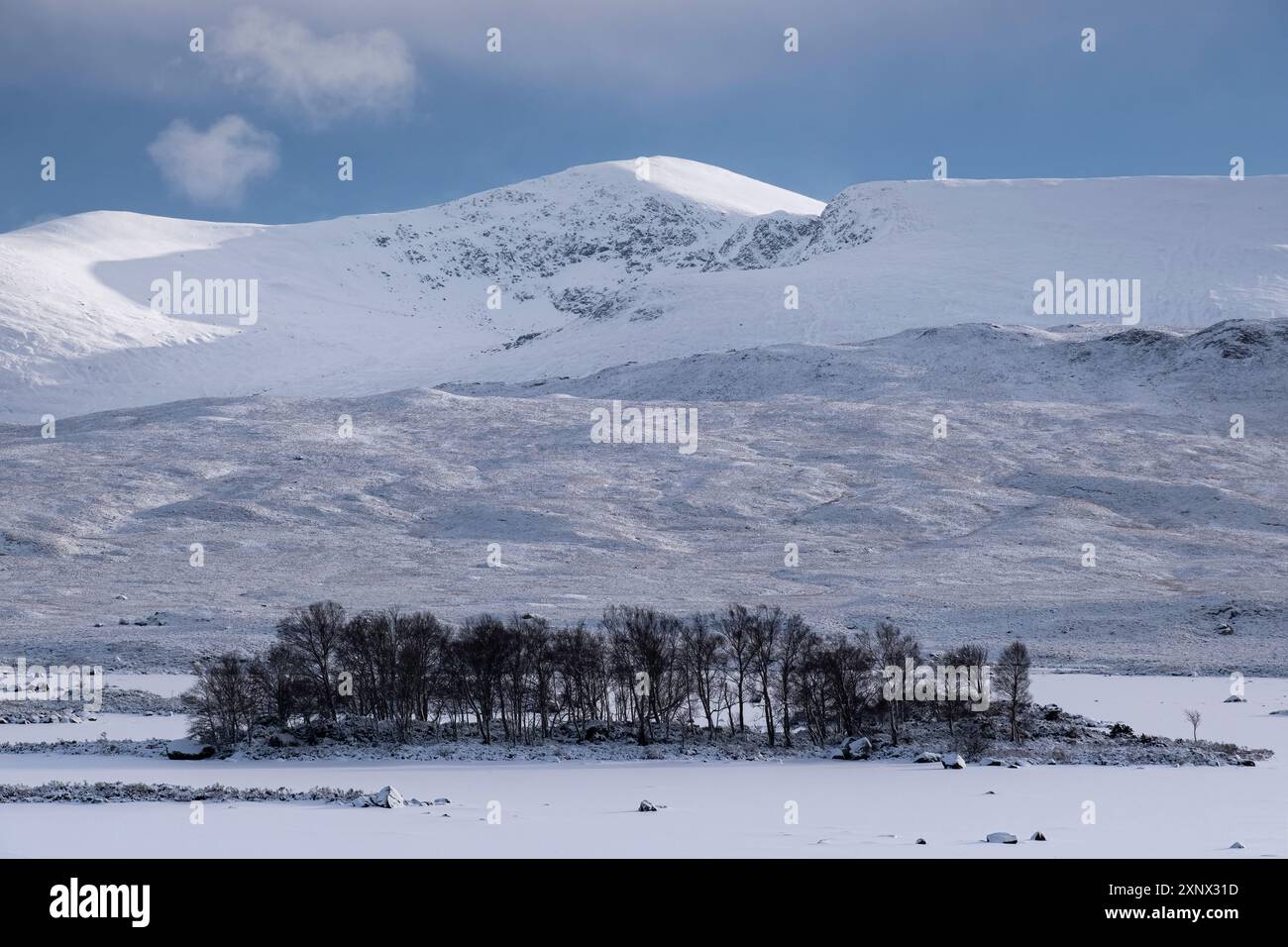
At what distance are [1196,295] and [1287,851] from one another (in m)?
176

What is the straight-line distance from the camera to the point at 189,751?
38.7m

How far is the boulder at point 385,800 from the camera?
28453 mm

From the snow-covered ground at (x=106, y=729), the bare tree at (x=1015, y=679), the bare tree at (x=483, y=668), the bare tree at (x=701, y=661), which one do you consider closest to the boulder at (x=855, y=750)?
the bare tree at (x=701, y=661)

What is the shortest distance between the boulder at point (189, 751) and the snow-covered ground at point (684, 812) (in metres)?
0.56

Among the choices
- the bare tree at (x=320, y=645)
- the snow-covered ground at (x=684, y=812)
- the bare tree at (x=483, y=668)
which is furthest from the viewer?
the bare tree at (x=320, y=645)

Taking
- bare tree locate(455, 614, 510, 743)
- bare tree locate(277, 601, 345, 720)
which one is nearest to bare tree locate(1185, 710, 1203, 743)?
bare tree locate(455, 614, 510, 743)

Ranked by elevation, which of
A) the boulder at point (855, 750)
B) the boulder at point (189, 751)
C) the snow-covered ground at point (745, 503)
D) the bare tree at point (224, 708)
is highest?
the snow-covered ground at point (745, 503)

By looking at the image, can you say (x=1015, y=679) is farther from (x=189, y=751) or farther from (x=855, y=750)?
(x=189, y=751)

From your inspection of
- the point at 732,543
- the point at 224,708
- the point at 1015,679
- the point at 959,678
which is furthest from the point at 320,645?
the point at 732,543

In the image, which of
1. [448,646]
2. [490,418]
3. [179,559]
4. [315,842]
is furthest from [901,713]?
[490,418]

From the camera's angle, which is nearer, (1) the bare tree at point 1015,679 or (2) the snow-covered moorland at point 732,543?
(2) the snow-covered moorland at point 732,543

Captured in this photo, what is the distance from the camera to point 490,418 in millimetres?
140500

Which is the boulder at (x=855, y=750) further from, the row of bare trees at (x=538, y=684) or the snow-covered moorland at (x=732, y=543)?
the row of bare trees at (x=538, y=684)
